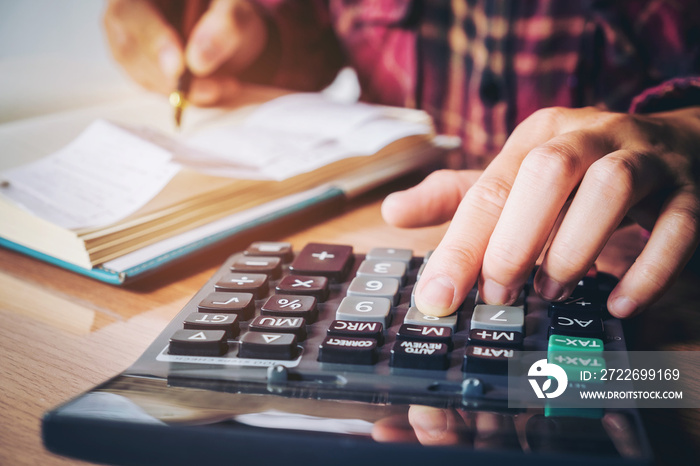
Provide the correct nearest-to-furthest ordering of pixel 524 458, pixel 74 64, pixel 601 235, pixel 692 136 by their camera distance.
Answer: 1. pixel 524 458
2. pixel 601 235
3. pixel 692 136
4. pixel 74 64

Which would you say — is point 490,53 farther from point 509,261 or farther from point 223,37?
point 509,261

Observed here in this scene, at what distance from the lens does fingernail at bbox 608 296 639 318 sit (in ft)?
1.26

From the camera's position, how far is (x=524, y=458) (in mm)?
253

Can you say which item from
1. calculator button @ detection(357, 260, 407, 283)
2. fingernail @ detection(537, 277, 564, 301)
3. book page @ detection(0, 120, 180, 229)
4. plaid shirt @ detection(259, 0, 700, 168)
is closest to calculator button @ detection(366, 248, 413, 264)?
calculator button @ detection(357, 260, 407, 283)

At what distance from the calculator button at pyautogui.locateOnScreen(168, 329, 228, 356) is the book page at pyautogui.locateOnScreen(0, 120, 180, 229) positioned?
0.64 ft

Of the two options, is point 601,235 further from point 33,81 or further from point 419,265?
point 33,81

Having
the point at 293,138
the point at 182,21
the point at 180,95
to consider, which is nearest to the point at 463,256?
the point at 293,138

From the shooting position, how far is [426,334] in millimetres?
334

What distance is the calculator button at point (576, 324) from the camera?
34cm

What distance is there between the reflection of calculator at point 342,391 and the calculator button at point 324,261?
0.03 metres

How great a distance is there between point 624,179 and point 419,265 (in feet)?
0.52

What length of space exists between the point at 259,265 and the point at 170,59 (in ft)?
1.89

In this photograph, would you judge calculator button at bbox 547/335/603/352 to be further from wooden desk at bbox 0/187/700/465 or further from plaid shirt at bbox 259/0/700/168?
plaid shirt at bbox 259/0/700/168

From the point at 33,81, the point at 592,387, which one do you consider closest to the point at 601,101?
the point at 592,387
